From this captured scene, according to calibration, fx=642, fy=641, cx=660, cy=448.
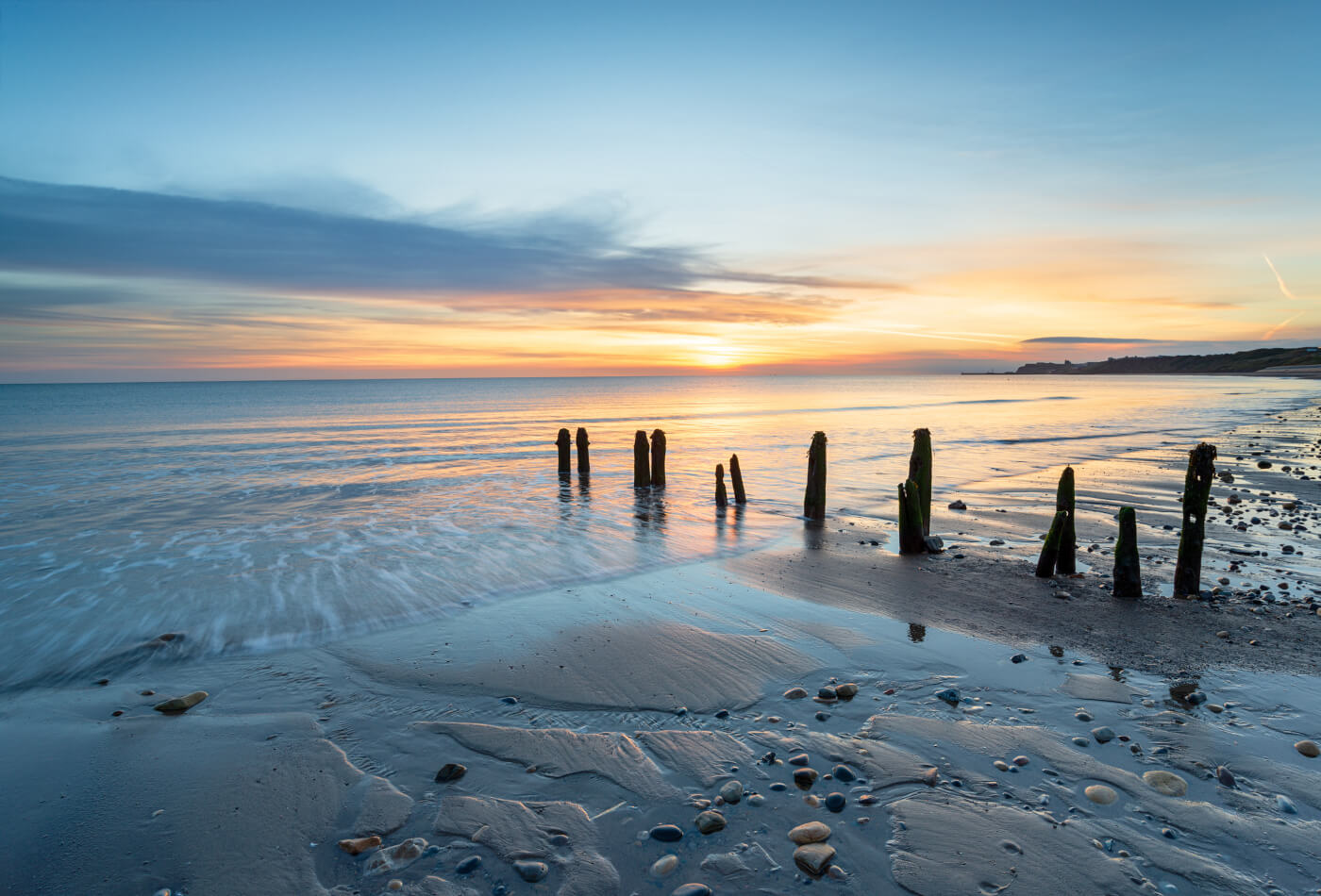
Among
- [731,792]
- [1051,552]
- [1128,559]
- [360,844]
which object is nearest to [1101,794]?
[731,792]

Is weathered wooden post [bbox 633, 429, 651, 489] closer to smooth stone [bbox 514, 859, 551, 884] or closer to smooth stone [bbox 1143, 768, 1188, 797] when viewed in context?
smooth stone [bbox 1143, 768, 1188, 797]

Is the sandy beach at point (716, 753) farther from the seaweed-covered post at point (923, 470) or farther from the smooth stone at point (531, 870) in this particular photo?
the seaweed-covered post at point (923, 470)

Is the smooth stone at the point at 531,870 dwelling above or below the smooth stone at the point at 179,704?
above

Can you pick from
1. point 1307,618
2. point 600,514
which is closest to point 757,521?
point 600,514

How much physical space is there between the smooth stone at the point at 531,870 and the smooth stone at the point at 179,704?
4.52 m

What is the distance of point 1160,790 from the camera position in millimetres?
4586

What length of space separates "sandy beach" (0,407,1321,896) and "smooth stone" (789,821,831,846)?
0.02 metres

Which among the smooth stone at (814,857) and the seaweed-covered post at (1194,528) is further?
the seaweed-covered post at (1194,528)

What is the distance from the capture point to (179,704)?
6.42 m

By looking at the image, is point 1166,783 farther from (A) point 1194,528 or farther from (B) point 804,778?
(A) point 1194,528

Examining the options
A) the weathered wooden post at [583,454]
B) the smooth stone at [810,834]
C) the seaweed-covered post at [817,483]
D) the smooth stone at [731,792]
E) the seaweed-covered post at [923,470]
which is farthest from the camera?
the weathered wooden post at [583,454]

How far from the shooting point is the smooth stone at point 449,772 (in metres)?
4.97

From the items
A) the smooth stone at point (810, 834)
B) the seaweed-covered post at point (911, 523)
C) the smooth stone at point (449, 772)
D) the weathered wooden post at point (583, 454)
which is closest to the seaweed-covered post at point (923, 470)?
the seaweed-covered post at point (911, 523)

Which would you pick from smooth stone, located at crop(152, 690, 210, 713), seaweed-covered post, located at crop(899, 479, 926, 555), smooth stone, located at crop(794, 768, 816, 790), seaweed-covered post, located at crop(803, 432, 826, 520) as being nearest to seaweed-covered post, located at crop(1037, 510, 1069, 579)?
seaweed-covered post, located at crop(899, 479, 926, 555)
